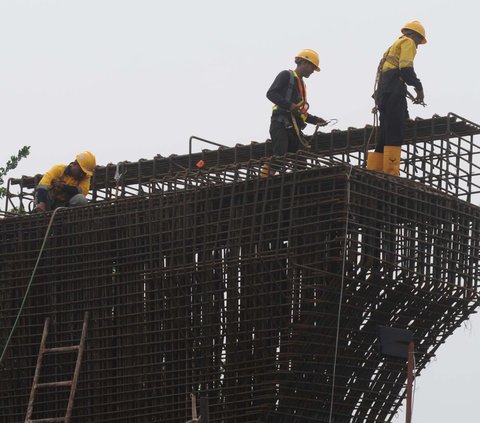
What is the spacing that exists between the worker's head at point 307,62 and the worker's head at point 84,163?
3.94 metres

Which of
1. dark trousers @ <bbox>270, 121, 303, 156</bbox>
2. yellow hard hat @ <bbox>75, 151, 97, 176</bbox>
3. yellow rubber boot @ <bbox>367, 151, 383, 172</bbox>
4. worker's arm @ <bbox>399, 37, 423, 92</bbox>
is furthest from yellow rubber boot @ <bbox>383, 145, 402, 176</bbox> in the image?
yellow hard hat @ <bbox>75, 151, 97, 176</bbox>

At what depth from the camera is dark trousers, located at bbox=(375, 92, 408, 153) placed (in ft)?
83.8

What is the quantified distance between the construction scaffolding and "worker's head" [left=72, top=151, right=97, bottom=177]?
0.84m

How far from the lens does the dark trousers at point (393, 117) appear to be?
25531mm

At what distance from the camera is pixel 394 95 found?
2562 centimetres

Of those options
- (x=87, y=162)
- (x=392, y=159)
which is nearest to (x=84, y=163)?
(x=87, y=162)

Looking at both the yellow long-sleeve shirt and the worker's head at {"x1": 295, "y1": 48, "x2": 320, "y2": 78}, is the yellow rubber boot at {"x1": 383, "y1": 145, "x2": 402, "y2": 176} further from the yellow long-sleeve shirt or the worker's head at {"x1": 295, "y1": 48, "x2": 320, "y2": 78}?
the yellow long-sleeve shirt

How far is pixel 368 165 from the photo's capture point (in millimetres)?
25922

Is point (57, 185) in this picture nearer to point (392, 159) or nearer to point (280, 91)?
point (280, 91)

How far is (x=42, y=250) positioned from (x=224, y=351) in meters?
3.77

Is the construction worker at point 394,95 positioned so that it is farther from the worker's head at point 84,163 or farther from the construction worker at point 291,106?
the worker's head at point 84,163

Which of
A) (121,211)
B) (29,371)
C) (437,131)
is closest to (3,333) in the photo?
(29,371)

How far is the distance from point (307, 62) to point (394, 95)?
4.90 ft

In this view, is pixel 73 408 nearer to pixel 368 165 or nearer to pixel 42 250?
pixel 42 250
